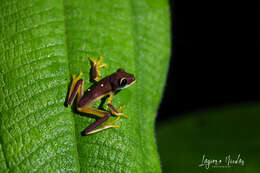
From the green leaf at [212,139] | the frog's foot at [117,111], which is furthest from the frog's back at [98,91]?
the green leaf at [212,139]

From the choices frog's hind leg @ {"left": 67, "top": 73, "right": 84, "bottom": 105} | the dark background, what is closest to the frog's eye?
frog's hind leg @ {"left": 67, "top": 73, "right": 84, "bottom": 105}

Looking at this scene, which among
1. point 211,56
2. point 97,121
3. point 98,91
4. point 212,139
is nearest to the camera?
point 97,121

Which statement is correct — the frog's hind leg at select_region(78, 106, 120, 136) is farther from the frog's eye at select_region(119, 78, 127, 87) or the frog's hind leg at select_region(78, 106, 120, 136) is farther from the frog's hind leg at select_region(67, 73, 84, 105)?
the frog's eye at select_region(119, 78, 127, 87)

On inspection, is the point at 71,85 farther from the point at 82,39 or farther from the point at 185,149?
the point at 185,149

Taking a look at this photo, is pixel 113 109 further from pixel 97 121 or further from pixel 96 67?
pixel 96 67

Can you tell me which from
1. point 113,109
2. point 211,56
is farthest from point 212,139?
point 211,56

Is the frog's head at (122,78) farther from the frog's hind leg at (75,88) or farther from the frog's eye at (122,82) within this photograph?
the frog's hind leg at (75,88)
